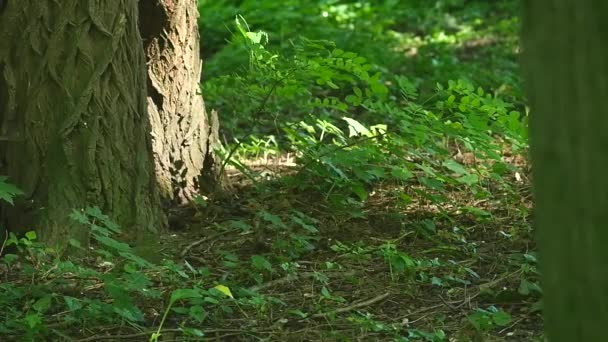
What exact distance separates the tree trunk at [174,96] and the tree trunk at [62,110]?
625 mm

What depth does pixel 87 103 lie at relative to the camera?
4418 millimetres

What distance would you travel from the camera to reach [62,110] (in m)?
4.41

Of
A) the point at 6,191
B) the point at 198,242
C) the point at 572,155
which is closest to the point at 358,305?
the point at 198,242

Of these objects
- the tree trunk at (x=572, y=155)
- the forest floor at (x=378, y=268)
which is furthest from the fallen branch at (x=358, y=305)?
the tree trunk at (x=572, y=155)

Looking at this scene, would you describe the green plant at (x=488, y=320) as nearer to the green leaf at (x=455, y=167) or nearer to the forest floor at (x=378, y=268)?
the forest floor at (x=378, y=268)

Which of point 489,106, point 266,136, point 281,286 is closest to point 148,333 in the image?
point 281,286

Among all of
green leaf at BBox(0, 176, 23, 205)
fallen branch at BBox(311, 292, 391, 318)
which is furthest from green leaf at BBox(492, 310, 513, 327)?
green leaf at BBox(0, 176, 23, 205)

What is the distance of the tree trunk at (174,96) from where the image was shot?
517 cm

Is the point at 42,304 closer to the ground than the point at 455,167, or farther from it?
closer to the ground

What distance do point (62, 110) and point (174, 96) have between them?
3.02 ft

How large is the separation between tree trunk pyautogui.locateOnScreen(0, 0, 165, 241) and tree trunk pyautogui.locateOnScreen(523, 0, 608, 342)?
2.63m

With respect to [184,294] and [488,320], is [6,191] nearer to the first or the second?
[184,294]

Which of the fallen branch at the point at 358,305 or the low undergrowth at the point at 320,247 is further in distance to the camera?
the fallen branch at the point at 358,305

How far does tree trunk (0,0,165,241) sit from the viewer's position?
4395mm
